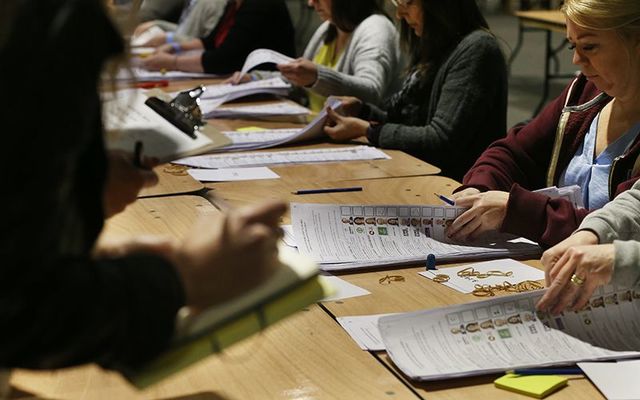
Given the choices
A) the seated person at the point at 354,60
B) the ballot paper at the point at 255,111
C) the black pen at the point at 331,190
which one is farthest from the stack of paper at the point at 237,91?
the black pen at the point at 331,190

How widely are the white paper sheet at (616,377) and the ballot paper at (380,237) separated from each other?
0.50 m

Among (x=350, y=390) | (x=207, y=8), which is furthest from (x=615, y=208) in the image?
(x=207, y=8)

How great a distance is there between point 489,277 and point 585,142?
20.1 inches

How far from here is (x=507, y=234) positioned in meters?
2.04

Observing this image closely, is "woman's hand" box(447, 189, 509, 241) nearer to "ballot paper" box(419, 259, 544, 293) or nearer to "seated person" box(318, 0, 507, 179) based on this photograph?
"ballot paper" box(419, 259, 544, 293)

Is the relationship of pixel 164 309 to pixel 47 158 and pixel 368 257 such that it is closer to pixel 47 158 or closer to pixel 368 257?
pixel 47 158

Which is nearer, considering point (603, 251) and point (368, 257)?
point (603, 251)

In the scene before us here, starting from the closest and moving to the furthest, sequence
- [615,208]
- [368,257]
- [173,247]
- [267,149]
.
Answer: [173,247] < [615,208] < [368,257] < [267,149]

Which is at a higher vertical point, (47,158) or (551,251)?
(47,158)

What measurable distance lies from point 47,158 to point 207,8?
3984mm

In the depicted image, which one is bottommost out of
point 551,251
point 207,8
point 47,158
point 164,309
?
point 207,8

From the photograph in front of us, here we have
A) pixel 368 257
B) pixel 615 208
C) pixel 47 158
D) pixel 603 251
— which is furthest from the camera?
pixel 368 257

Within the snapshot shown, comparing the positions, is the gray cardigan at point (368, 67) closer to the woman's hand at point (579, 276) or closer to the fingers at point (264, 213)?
the woman's hand at point (579, 276)

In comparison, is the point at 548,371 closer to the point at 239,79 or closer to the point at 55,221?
the point at 55,221
